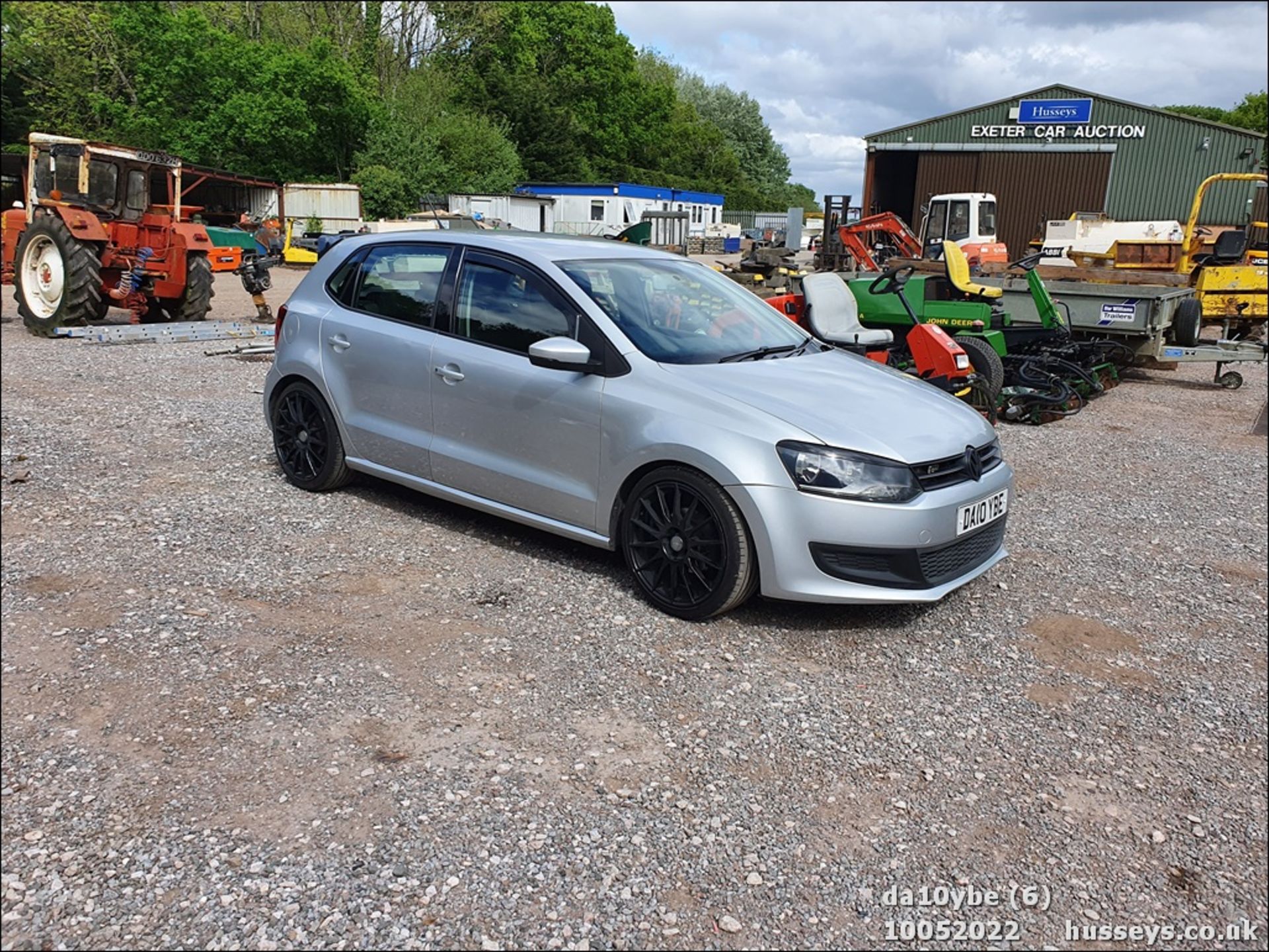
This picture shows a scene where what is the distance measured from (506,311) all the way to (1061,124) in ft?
113

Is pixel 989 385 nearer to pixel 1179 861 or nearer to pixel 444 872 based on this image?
pixel 1179 861

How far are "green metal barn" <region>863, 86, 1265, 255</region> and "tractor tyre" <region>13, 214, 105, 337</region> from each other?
84.7ft

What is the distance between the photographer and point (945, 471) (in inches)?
168

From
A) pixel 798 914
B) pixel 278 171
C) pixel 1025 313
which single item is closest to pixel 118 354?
pixel 1025 313

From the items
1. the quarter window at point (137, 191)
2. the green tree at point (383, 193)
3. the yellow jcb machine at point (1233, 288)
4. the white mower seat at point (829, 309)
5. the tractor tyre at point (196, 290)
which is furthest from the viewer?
the green tree at point (383, 193)

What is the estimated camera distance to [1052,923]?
258 cm

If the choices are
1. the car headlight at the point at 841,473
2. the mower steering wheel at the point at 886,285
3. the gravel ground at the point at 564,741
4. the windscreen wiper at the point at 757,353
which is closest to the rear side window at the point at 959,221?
the mower steering wheel at the point at 886,285

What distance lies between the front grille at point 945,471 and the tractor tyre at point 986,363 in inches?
204

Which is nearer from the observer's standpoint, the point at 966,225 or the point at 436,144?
the point at 966,225

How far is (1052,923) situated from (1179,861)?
545 millimetres

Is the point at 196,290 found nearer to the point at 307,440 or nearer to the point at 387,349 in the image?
the point at 307,440

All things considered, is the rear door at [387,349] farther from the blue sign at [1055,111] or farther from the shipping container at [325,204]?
the blue sign at [1055,111]

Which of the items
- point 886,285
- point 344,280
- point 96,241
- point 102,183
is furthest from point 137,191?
point 886,285

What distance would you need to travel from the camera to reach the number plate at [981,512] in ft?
14.0
